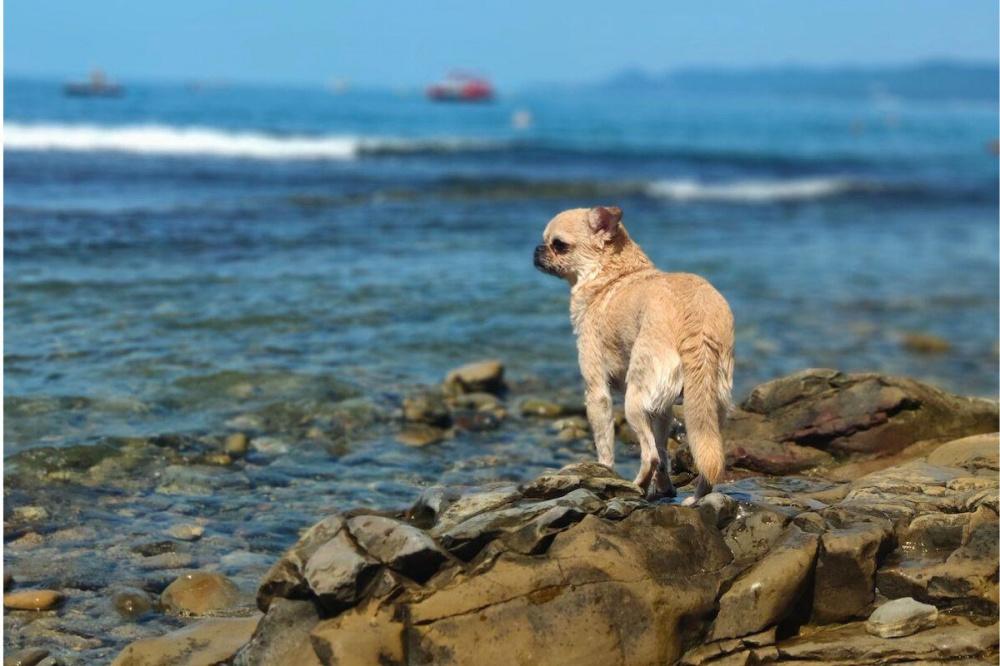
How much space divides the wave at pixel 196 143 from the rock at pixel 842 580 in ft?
110

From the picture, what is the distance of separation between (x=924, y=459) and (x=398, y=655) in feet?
→ 13.8

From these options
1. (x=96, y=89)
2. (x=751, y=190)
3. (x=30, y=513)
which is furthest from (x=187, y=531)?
(x=96, y=89)

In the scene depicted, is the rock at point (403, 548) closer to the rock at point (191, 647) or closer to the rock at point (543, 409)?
the rock at point (191, 647)

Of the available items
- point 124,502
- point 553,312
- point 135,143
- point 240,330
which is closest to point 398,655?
point 124,502

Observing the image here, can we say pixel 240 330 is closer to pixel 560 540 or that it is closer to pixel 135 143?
pixel 560 540

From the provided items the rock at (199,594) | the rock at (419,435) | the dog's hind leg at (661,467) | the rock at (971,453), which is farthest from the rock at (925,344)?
the rock at (199,594)

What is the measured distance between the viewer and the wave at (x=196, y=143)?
37625 millimetres

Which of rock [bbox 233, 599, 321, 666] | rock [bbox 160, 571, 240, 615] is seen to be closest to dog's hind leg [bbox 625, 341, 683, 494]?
rock [bbox 233, 599, 321, 666]

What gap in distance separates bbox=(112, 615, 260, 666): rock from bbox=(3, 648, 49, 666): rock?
49cm

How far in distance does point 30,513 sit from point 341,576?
383 cm

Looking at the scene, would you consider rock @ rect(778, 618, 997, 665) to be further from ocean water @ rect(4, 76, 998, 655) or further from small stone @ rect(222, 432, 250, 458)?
small stone @ rect(222, 432, 250, 458)

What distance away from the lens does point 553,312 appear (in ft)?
51.8

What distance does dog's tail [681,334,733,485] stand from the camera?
616 cm

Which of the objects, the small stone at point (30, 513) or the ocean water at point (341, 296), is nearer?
the small stone at point (30, 513)
